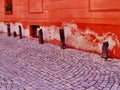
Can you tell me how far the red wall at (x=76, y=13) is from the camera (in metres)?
7.76

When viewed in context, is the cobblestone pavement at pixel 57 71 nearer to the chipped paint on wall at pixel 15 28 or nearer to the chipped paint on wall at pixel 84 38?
the chipped paint on wall at pixel 84 38


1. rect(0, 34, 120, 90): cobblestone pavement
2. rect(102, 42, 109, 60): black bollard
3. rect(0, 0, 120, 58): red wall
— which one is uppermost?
rect(0, 0, 120, 58): red wall

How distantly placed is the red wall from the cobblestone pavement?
82cm

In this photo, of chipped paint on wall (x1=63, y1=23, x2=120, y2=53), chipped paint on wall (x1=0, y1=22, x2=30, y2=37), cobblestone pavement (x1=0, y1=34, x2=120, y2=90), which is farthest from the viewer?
chipped paint on wall (x1=0, y1=22, x2=30, y2=37)

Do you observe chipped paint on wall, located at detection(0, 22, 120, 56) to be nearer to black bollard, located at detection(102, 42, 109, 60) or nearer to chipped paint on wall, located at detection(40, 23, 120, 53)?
chipped paint on wall, located at detection(40, 23, 120, 53)

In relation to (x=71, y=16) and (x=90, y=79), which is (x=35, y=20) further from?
(x=90, y=79)

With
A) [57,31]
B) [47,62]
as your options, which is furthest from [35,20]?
[47,62]

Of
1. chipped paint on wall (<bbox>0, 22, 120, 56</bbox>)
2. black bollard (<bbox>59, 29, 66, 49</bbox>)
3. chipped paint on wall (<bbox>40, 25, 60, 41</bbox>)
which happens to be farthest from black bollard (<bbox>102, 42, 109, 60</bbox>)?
chipped paint on wall (<bbox>40, 25, 60, 41</bbox>)

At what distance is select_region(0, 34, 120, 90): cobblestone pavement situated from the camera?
5336 millimetres

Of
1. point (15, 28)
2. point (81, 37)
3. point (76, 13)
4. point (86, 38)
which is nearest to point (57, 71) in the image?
point (86, 38)

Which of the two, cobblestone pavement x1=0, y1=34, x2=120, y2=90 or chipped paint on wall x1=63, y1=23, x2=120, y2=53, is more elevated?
chipped paint on wall x1=63, y1=23, x2=120, y2=53

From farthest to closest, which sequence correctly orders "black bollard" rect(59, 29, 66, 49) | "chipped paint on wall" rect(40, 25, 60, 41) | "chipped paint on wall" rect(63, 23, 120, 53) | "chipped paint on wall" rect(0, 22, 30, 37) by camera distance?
1. "chipped paint on wall" rect(0, 22, 30, 37)
2. "chipped paint on wall" rect(40, 25, 60, 41)
3. "black bollard" rect(59, 29, 66, 49)
4. "chipped paint on wall" rect(63, 23, 120, 53)

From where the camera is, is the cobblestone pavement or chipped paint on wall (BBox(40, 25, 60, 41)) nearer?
the cobblestone pavement

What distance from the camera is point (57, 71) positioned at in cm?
645
